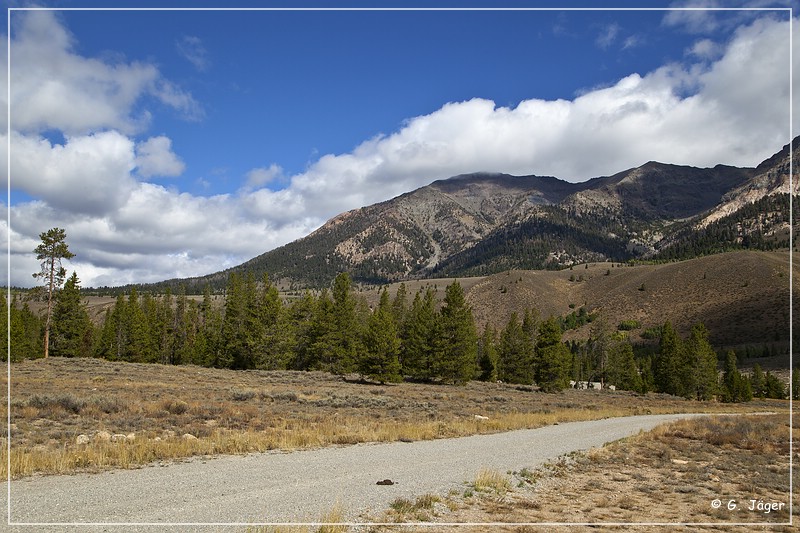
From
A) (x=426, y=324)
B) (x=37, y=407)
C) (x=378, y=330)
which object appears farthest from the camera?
(x=426, y=324)

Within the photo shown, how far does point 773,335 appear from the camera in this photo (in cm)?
13662

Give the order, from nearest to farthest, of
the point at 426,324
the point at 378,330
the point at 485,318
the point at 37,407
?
the point at 37,407, the point at 378,330, the point at 426,324, the point at 485,318

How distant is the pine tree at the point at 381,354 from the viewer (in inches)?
1929

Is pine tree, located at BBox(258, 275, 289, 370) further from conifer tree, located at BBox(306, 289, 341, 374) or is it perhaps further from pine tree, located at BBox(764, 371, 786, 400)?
pine tree, located at BBox(764, 371, 786, 400)

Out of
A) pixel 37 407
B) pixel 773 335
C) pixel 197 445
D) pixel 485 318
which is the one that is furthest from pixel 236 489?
pixel 485 318

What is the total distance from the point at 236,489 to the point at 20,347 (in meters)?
53.9

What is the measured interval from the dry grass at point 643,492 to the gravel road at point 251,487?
1.30 meters

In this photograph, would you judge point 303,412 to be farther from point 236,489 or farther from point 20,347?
point 20,347

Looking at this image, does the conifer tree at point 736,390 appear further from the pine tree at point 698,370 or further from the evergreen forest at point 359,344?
the pine tree at point 698,370

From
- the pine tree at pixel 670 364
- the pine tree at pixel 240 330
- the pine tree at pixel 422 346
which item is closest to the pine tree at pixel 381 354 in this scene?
the pine tree at pixel 422 346

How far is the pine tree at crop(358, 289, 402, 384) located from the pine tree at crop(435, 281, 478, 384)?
7135mm

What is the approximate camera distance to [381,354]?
49.2m

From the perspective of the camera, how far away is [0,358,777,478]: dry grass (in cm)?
1353

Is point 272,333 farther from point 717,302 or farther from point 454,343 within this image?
point 717,302
